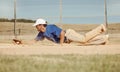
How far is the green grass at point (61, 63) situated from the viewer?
8906 millimetres

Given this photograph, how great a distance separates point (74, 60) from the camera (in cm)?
1041

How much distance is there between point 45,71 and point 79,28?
2326 centimetres

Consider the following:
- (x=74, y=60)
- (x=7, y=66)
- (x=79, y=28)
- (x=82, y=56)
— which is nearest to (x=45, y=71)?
(x=7, y=66)

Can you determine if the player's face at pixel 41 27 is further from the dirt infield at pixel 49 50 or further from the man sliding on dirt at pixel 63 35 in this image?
the dirt infield at pixel 49 50

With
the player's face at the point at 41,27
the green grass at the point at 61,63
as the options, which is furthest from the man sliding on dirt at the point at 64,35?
the green grass at the point at 61,63

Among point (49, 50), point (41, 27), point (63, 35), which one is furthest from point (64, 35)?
point (49, 50)

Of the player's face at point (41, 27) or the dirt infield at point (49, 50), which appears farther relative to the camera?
the player's face at point (41, 27)

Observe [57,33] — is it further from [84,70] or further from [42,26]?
[84,70]

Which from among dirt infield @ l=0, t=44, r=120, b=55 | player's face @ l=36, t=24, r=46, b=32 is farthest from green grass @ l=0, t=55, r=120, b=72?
player's face @ l=36, t=24, r=46, b=32

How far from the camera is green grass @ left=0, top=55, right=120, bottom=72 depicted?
891cm

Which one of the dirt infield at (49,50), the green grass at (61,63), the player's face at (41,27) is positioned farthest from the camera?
the player's face at (41,27)

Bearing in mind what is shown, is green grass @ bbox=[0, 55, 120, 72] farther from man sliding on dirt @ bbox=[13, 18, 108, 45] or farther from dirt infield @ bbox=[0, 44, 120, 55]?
man sliding on dirt @ bbox=[13, 18, 108, 45]

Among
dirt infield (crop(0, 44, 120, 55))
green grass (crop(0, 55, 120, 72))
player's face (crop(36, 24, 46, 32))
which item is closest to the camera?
green grass (crop(0, 55, 120, 72))

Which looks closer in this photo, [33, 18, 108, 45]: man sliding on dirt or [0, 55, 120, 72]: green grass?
[0, 55, 120, 72]: green grass
